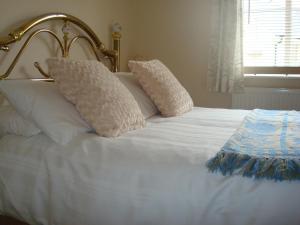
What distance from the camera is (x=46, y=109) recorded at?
1525 millimetres

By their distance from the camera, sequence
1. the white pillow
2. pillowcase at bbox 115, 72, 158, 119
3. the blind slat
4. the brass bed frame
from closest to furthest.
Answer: the white pillow < the brass bed frame < pillowcase at bbox 115, 72, 158, 119 < the blind slat

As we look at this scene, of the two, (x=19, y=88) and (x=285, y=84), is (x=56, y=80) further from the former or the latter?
(x=285, y=84)

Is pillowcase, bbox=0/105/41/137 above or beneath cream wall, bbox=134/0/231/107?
beneath

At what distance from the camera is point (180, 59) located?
133 inches

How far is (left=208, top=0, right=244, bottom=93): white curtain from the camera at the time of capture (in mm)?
3061

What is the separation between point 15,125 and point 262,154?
1.08 m

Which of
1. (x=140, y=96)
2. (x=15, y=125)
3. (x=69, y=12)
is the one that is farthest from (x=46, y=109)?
(x=69, y=12)

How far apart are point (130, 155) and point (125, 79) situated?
1027 millimetres

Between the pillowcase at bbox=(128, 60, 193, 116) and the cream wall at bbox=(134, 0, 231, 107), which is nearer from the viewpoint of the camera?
the pillowcase at bbox=(128, 60, 193, 116)

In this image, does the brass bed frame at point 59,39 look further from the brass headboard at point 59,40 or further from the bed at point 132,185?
the bed at point 132,185

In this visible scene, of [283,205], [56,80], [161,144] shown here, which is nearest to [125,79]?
[56,80]

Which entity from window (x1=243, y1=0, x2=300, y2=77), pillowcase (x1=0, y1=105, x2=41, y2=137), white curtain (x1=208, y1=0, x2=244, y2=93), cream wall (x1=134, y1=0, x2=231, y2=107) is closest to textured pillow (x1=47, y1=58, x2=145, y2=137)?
pillowcase (x1=0, y1=105, x2=41, y2=137)

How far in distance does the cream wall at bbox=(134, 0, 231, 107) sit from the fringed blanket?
170 cm

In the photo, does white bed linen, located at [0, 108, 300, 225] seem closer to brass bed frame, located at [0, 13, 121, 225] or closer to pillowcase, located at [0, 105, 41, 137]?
pillowcase, located at [0, 105, 41, 137]
